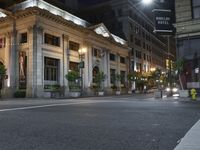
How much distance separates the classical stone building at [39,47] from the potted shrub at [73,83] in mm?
1504

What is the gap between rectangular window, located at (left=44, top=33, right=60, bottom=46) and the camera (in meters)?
48.0

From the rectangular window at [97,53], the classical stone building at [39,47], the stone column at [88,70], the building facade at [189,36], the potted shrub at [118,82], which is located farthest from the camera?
the potted shrub at [118,82]

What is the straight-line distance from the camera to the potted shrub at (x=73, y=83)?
158ft

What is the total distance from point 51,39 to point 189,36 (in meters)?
28.7

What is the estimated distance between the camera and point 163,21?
26906 mm

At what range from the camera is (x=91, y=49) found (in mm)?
60938

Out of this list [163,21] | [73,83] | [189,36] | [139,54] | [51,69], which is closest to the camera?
[189,36]

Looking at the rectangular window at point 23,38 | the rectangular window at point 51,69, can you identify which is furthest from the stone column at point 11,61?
the rectangular window at point 51,69

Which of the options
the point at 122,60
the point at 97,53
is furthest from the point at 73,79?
the point at 122,60

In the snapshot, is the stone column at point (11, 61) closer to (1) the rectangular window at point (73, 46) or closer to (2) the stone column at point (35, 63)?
(2) the stone column at point (35, 63)

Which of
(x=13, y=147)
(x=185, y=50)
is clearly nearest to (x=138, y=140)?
(x=13, y=147)

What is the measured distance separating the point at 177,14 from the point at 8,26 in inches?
1265

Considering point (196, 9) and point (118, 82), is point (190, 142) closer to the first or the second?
point (196, 9)

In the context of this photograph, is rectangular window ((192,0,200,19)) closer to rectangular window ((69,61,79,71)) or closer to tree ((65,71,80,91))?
tree ((65,71,80,91))
